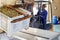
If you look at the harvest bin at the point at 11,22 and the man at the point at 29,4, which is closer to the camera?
the harvest bin at the point at 11,22

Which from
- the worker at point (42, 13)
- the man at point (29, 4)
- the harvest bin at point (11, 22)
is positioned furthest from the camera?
the worker at point (42, 13)

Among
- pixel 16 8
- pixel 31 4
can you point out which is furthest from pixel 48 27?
pixel 16 8

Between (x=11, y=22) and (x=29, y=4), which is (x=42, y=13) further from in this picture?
(x=11, y=22)

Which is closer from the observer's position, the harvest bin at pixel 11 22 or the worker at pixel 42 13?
the harvest bin at pixel 11 22

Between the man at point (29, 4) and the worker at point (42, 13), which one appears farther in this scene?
the worker at point (42, 13)

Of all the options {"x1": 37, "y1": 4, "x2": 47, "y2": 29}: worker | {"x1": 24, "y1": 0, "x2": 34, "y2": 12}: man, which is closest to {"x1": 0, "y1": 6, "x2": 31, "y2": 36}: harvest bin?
{"x1": 24, "y1": 0, "x2": 34, "y2": 12}: man

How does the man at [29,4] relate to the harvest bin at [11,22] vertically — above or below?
above

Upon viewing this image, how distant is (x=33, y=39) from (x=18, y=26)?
14 centimetres

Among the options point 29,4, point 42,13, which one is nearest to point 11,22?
point 29,4

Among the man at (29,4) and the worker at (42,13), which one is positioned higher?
the man at (29,4)

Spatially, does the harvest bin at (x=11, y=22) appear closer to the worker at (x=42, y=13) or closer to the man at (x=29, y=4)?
the man at (x=29, y=4)

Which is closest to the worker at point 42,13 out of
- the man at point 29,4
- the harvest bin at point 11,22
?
the man at point 29,4

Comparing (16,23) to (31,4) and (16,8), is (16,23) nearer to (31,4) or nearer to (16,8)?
(16,8)

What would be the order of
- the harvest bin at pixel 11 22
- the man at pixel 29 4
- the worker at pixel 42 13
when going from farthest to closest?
the worker at pixel 42 13
the man at pixel 29 4
the harvest bin at pixel 11 22
